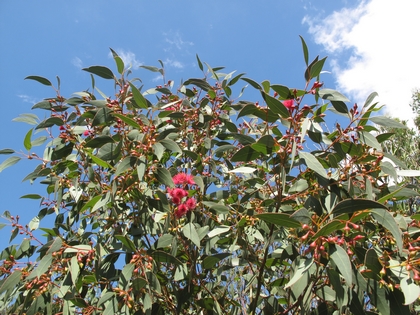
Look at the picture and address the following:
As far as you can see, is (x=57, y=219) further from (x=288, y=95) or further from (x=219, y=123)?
(x=288, y=95)

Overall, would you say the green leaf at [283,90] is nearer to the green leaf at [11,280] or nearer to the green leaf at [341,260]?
the green leaf at [341,260]

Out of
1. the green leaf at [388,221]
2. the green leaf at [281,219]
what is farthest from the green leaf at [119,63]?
the green leaf at [388,221]

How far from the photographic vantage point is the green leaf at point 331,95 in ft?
4.68

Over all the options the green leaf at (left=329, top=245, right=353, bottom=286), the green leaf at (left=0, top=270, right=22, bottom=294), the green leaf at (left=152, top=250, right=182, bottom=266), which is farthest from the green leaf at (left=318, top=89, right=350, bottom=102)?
the green leaf at (left=0, top=270, right=22, bottom=294)

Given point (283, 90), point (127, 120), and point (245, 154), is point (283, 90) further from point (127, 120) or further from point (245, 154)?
point (127, 120)

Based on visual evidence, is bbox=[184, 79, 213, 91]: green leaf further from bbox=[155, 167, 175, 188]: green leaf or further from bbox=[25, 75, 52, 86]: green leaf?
bbox=[25, 75, 52, 86]: green leaf

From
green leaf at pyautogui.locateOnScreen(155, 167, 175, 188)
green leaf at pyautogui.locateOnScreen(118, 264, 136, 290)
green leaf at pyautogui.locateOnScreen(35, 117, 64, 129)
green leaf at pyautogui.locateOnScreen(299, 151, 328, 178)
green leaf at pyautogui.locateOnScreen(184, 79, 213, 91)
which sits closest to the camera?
green leaf at pyautogui.locateOnScreen(299, 151, 328, 178)

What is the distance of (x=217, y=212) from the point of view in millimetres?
1695

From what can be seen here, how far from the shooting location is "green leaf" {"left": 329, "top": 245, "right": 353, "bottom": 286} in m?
1.00

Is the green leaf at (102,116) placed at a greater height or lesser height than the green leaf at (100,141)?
greater

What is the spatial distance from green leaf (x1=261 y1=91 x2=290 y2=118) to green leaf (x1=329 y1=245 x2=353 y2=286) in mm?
575

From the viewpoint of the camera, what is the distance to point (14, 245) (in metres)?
2.15

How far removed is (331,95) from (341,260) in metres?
0.73

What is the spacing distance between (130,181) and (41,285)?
72 cm
